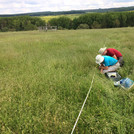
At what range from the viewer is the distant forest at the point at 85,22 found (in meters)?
51.0

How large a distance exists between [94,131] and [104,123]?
0.24 metres

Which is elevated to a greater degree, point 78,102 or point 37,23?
point 37,23

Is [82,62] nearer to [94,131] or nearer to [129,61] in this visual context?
[129,61]

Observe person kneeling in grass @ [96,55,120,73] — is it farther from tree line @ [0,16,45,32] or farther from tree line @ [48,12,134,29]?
tree line @ [0,16,45,32]

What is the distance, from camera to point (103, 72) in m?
3.94

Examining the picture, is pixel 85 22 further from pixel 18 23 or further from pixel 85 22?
pixel 18 23

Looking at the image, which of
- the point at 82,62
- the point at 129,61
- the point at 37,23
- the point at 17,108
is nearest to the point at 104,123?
the point at 17,108

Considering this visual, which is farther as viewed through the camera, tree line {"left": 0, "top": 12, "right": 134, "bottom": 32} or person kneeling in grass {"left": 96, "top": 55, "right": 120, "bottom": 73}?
tree line {"left": 0, "top": 12, "right": 134, "bottom": 32}

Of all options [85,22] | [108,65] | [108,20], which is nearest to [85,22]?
[85,22]

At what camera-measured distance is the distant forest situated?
51.0 metres

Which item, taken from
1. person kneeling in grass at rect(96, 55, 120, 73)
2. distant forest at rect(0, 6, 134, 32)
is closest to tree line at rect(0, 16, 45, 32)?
distant forest at rect(0, 6, 134, 32)

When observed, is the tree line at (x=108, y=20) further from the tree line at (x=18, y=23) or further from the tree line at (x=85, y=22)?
the tree line at (x=18, y=23)

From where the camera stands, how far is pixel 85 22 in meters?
59.0

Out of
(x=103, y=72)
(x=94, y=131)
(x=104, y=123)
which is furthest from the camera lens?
(x=103, y=72)
